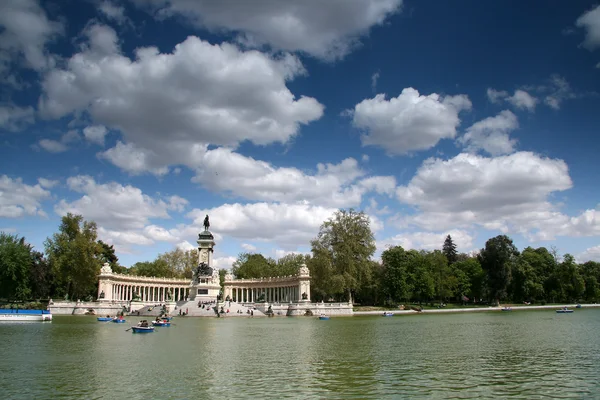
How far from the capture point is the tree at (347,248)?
239 feet

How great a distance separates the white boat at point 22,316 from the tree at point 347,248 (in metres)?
37.9

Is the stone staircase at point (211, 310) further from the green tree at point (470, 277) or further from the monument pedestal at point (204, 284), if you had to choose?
the green tree at point (470, 277)

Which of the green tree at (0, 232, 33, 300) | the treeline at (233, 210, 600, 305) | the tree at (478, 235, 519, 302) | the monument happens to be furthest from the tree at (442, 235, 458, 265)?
the green tree at (0, 232, 33, 300)

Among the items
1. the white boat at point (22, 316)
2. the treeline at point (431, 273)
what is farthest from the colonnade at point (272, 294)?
the white boat at point (22, 316)

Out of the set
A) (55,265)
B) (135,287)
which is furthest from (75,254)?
(135,287)

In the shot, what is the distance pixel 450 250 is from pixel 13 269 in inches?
3585

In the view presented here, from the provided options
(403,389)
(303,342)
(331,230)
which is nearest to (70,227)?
(331,230)

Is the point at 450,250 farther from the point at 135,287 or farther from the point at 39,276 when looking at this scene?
the point at 39,276

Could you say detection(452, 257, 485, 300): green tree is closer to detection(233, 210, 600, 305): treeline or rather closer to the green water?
detection(233, 210, 600, 305): treeline

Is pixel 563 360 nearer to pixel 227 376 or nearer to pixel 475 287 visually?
pixel 227 376

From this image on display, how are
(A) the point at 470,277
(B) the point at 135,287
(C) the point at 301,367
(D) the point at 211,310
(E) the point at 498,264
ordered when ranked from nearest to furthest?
(C) the point at 301,367 < (D) the point at 211,310 < (E) the point at 498,264 < (B) the point at 135,287 < (A) the point at 470,277

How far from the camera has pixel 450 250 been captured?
378ft

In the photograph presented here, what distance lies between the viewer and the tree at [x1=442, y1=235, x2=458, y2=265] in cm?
11393

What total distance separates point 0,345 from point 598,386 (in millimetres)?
30470
